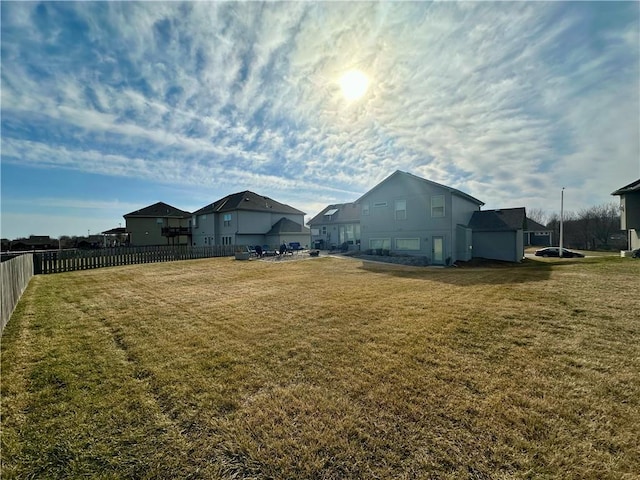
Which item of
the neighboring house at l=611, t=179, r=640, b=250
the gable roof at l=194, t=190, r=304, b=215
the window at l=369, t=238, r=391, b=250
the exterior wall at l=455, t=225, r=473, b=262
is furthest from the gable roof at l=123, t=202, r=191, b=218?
the neighboring house at l=611, t=179, r=640, b=250

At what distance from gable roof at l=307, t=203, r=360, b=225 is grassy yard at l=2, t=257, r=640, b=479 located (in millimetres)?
27017

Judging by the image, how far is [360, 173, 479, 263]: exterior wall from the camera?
21.7 meters

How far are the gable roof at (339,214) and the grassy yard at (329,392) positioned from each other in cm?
2702

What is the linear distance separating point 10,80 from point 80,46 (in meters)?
2.37

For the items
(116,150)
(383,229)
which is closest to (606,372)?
(383,229)

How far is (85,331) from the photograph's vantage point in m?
6.39

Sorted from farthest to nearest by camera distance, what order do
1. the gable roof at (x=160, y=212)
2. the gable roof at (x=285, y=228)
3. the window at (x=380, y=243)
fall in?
the gable roof at (x=160, y=212), the gable roof at (x=285, y=228), the window at (x=380, y=243)

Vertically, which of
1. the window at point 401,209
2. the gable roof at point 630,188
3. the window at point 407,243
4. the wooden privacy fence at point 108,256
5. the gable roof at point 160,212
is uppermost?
the gable roof at point 160,212

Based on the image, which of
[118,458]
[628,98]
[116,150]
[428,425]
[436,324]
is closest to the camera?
[118,458]

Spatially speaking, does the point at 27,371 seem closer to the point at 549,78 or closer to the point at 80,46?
the point at 80,46

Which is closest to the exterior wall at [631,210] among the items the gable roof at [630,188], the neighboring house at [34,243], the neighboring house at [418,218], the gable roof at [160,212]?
the gable roof at [630,188]

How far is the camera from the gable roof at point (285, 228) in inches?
1485

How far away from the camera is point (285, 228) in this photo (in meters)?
38.2

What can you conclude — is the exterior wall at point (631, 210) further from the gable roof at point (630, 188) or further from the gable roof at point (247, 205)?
the gable roof at point (247, 205)
